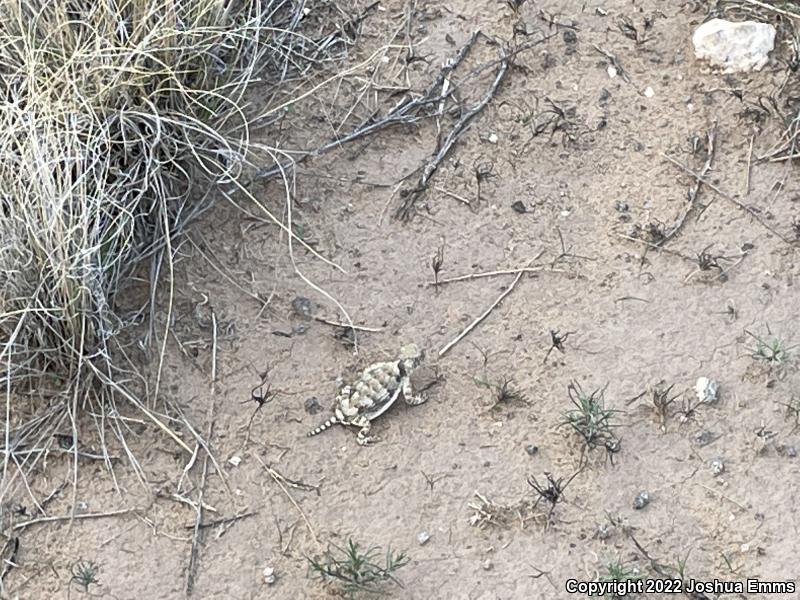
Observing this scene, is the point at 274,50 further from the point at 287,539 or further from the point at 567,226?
the point at 287,539

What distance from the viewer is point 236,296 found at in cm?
353

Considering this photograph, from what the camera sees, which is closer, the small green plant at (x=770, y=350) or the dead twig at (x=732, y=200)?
the small green plant at (x=770, y=350)

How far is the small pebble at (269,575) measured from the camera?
297 cm

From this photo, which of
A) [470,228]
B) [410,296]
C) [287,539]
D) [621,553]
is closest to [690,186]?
[470,228]

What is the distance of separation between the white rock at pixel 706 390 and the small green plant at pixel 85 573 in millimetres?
1787

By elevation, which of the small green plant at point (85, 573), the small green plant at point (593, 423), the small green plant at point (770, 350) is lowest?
the small green plant at point (85, 573)

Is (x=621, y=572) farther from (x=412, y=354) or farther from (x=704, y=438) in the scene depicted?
(x=412, y=354)

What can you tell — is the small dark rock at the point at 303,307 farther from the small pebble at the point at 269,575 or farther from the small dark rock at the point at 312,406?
the small pebble at the point at 269,575

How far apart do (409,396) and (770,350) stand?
1.10 meters

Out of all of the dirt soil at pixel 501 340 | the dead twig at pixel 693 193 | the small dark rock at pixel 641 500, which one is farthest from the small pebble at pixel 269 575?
the dead twig at pixel 693 193

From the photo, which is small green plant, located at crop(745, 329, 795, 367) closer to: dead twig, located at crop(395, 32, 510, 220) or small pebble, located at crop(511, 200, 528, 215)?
small pebble, located at crop(511, 200, 528, 215)

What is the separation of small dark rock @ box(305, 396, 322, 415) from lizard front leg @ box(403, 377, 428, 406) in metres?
0.26

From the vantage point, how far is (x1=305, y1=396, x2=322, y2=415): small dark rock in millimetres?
3309

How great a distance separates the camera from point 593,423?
314 cm
